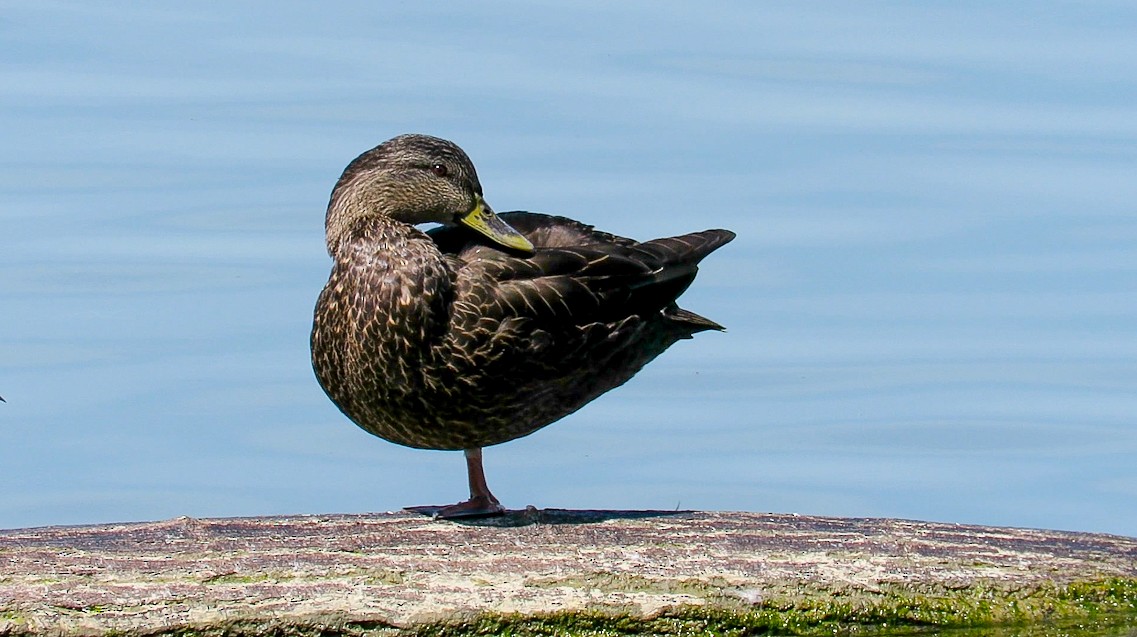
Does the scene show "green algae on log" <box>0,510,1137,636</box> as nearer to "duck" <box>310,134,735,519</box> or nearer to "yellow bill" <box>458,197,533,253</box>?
"duck" <box>310,134,735,519</box>

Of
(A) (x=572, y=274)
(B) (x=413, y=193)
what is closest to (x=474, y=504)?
(A) (x=572, y=274)

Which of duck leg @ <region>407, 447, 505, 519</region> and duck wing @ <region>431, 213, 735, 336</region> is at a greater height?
duck wing @ <region>431, 213, 735, 336</region>

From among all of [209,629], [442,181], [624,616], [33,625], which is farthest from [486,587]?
[442,181]

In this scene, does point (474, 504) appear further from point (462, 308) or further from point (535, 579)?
point (535, 579)

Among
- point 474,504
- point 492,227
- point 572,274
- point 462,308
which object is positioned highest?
point 492,227

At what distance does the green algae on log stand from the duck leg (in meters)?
0.34

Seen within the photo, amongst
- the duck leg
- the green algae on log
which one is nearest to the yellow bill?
the duck leg

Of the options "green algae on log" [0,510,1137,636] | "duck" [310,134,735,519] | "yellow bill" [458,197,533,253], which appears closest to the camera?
"green algae on log" [0,510,1137,636]

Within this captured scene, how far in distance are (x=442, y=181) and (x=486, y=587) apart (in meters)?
1.74

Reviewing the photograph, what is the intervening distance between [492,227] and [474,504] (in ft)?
3.22

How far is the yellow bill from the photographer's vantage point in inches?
273

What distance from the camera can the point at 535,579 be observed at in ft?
19.6

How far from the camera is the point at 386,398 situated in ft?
22.3

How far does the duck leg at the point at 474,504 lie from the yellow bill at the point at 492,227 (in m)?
0.79
